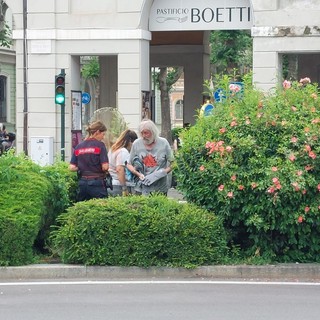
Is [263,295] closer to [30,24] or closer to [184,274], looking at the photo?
[184,274]

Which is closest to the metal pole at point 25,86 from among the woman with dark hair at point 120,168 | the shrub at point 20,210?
the woman with dark hair at point 120,168

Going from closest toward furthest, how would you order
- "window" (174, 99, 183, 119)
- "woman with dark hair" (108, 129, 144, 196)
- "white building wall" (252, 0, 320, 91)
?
"woman with dark hair" (108, 129, 144, 196), "white building wall" (252, 0, 320, 91), "window" (174, 99, 183, 119)

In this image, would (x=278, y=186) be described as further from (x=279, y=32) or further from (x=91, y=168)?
(x=279, y=32)

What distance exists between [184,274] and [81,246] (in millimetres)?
1292

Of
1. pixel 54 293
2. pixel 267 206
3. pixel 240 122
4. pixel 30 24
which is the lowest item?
pixel 54 293

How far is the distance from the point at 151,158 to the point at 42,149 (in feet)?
46.8

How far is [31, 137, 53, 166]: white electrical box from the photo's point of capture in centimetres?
2853

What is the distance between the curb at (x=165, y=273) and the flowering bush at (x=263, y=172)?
37 cm

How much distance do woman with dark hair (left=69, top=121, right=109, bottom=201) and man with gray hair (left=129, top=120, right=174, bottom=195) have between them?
0.54 meters

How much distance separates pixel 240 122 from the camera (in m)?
13.1

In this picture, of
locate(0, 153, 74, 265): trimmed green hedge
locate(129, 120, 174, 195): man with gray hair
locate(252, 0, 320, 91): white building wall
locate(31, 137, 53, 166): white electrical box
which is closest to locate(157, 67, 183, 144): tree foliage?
locate(31, 137, 53, 166): white electrical box

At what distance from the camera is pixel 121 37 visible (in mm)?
28484

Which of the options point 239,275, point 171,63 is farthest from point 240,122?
point 171,63

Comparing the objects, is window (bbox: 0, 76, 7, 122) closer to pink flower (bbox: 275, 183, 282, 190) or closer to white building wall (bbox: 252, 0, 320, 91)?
white building wall (bbox: 252, 0, 320, 91)
